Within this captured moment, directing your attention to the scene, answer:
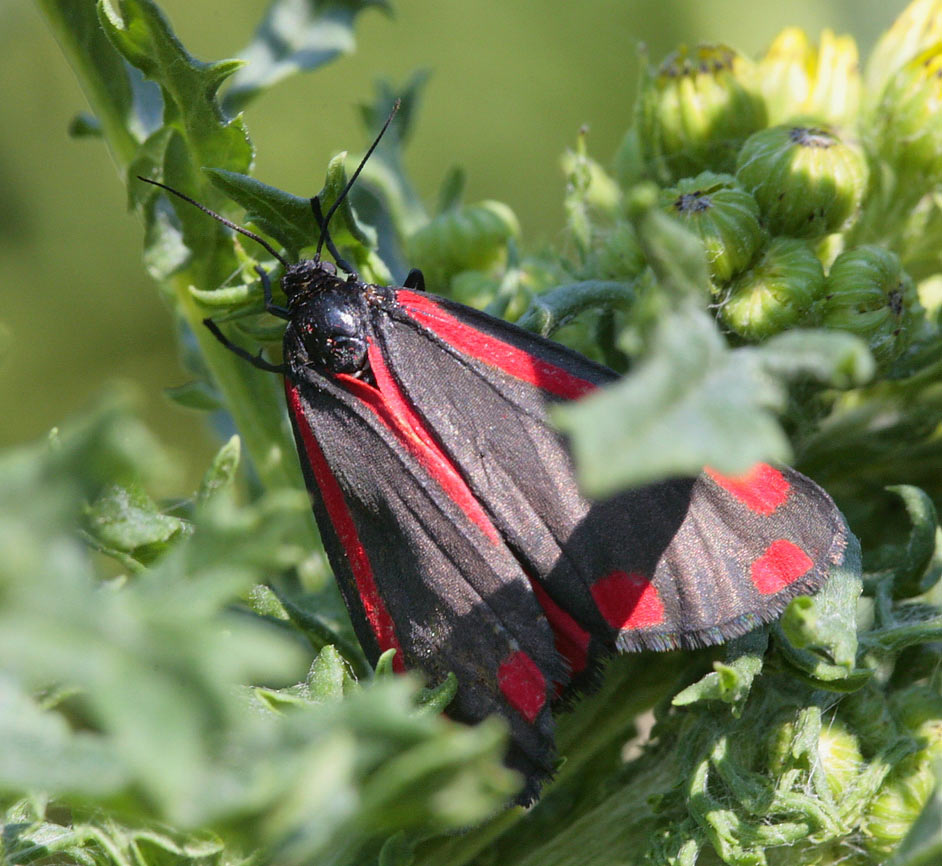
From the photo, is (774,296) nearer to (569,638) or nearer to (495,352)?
(495,352)

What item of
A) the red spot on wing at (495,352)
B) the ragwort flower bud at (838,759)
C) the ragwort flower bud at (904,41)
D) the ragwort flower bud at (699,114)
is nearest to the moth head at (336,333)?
the red spot on wing at (495,352)

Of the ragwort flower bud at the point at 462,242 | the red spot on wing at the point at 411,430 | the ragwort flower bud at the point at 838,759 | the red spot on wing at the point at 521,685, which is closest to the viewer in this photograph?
the ragwort flower bud at the point at 838,759

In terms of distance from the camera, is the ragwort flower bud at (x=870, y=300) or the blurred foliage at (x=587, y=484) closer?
the blurred foliage at (x=587, y=484)

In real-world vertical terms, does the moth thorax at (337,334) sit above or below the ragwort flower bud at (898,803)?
above

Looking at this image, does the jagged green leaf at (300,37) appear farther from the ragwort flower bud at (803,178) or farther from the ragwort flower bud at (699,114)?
the ragwort flower bud at (803,178)

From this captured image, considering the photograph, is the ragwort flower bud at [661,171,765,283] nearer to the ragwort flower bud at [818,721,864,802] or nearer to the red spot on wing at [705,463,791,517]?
the red spot on wing at [705,463,791,517]

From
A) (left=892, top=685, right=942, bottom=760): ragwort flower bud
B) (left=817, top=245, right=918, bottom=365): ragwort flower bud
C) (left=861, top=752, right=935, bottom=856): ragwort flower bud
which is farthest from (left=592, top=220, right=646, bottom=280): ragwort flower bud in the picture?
(left=861, top=752, right=935, bottom=856): ragwort flower bud

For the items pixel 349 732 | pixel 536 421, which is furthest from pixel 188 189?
pixel 349 732
